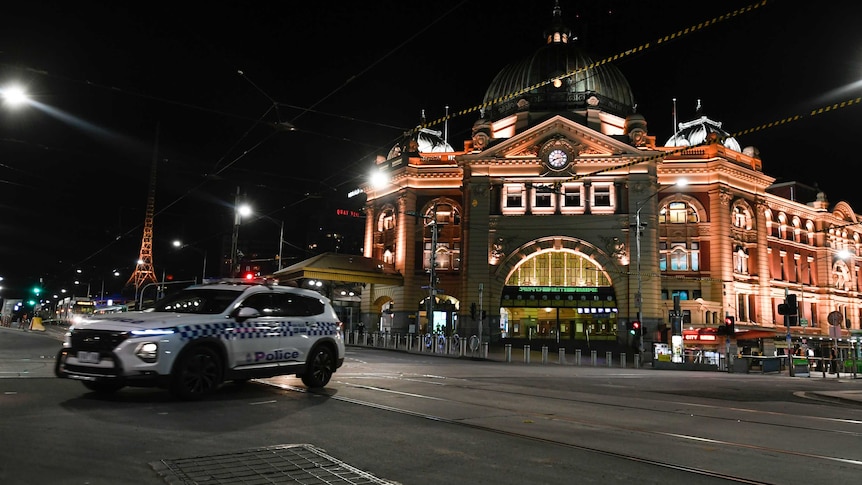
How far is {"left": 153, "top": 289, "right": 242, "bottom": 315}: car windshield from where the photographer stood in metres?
10.5

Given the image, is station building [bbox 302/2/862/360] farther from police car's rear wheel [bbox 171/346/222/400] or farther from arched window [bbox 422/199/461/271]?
police car's rear wheel [bbox 171/346/222/400]

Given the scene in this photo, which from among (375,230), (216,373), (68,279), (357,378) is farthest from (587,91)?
(68,279)

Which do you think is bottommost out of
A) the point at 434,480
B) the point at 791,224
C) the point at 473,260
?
the point at 434,480

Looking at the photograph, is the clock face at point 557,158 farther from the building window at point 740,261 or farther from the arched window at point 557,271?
the building window at point 740,261

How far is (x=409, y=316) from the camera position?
5500 cm

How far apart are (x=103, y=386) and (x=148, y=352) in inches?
45.4

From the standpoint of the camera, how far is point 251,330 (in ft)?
34.6

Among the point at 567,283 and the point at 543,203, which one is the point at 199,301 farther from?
the point at 567,283

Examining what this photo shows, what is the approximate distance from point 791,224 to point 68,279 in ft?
316

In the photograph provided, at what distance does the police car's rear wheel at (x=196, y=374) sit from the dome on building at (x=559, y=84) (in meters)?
47.4

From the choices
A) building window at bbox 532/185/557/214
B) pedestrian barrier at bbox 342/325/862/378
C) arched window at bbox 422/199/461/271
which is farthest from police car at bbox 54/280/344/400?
arched window at bbox 422/199/461/271

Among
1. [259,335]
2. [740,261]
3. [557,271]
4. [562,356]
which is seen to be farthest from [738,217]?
[259,335]

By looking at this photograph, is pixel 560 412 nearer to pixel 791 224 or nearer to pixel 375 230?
pixel 375 230

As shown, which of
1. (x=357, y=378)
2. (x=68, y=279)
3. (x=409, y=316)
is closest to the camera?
(x=357, y=378)
